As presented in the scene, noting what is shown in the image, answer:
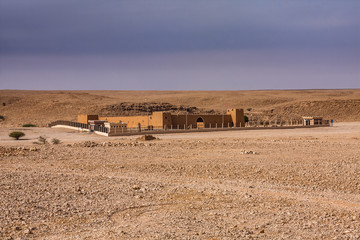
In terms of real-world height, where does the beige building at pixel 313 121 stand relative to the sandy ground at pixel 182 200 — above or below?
below

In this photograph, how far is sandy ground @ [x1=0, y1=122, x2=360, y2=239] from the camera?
7770mm

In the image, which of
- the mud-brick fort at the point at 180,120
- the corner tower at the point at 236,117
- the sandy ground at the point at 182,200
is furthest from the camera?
the corner tower at the point at 236,117

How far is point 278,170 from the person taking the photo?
1532cm

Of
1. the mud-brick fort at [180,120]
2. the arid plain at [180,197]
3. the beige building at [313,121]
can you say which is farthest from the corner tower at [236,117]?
the arid plain at [180,197]

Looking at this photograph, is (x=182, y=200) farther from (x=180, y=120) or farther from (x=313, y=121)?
(x=313, y=121)

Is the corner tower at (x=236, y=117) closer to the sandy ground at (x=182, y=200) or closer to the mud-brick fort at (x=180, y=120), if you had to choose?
the mud-brick fort at (x=180, y=120)

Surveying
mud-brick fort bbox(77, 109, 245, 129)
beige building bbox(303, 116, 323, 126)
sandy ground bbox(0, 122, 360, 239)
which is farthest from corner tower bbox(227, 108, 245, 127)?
sandy ground bbox(0, 122, 360, 239)

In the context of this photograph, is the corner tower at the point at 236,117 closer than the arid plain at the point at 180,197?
No

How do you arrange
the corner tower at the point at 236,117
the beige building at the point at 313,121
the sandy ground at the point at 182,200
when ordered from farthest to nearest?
the beige building at the point at 313,121 → the corner tower at the point at 236,117 → the sandy ground at the point at 182,200

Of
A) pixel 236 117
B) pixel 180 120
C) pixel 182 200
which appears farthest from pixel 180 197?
pixel 236 117

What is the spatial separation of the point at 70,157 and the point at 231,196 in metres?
12.1

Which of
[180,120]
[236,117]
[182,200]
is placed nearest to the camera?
[182,200]

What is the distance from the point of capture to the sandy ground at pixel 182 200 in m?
7.77

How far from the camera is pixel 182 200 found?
10.5 metres
